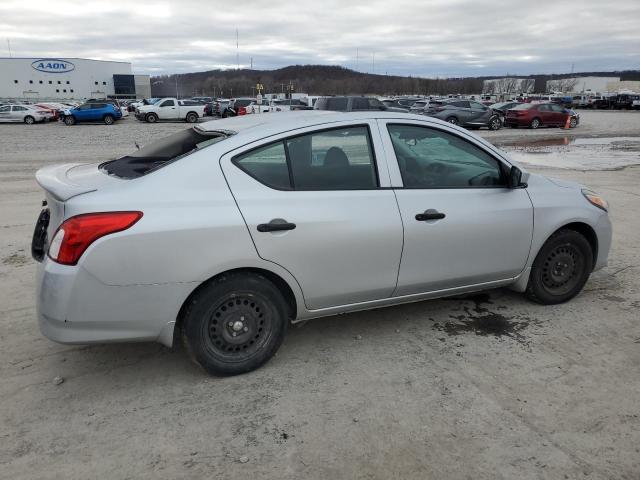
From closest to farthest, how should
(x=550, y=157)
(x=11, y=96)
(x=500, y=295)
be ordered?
(x=500, y=295)
(x=550, y=157)
(x=11, y=96)

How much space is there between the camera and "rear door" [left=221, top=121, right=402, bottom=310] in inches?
131

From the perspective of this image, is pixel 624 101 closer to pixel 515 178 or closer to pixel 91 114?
pixel 91 114

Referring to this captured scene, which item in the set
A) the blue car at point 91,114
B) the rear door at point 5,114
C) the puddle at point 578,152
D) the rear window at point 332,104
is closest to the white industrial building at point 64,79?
the rear door at point 5,114

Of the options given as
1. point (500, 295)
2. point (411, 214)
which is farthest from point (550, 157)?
point (411, 214)

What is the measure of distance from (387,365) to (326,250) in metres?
0.91

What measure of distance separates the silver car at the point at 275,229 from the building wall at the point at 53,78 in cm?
9918

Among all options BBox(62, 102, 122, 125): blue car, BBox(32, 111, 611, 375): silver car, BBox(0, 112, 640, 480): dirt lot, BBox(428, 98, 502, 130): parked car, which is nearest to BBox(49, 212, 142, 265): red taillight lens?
BBox(32, 111, 611, 375): silver car

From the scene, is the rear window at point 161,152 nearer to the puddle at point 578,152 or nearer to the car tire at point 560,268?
the car tire at point 560,268

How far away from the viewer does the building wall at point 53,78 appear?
286 ft

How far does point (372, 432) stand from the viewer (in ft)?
9.63

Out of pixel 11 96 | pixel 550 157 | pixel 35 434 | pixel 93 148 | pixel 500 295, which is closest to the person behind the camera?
pixel 35 434

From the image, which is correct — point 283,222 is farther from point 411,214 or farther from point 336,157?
point 411,214

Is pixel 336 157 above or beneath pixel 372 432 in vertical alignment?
above

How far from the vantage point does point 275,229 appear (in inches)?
130
